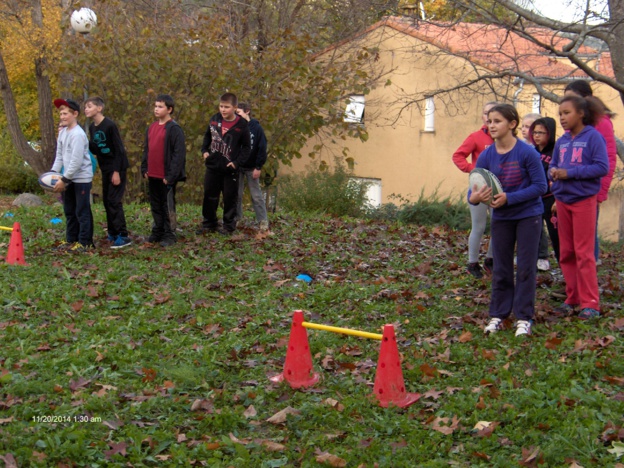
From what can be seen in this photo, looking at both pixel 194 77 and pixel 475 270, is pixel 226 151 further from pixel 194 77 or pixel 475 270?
pixel 194 77

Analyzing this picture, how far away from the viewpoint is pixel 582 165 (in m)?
6.63

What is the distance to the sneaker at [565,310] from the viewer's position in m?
6.95

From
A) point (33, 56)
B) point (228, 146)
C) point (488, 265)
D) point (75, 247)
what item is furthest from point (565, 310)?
point (33, 56)

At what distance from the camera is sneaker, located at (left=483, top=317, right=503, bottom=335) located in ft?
21.2

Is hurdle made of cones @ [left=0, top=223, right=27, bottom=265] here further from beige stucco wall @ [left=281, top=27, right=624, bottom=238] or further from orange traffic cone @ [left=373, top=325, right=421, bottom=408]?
beige stucco wall @ [left=281, top=27, right=624, bottom=238]

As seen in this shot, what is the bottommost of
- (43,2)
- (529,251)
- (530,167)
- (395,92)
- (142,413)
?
(142,413)

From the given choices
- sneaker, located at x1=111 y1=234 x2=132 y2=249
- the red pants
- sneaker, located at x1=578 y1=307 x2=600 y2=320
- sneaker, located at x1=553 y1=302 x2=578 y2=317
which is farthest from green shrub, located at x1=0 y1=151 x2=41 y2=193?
sneaker, located at x1=578 y1=307 x2=600 y2=320

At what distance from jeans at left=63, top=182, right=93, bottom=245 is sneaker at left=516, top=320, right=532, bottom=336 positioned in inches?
239

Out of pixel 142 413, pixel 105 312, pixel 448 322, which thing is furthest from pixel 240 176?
→ pixel 142 413

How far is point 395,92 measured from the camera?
29234 mm

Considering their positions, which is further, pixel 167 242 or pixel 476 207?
pixel 167 242

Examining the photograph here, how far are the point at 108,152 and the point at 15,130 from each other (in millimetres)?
16289

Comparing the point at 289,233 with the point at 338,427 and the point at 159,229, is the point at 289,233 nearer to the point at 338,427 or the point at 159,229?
the point at 159,229

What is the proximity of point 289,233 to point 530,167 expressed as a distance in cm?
610
